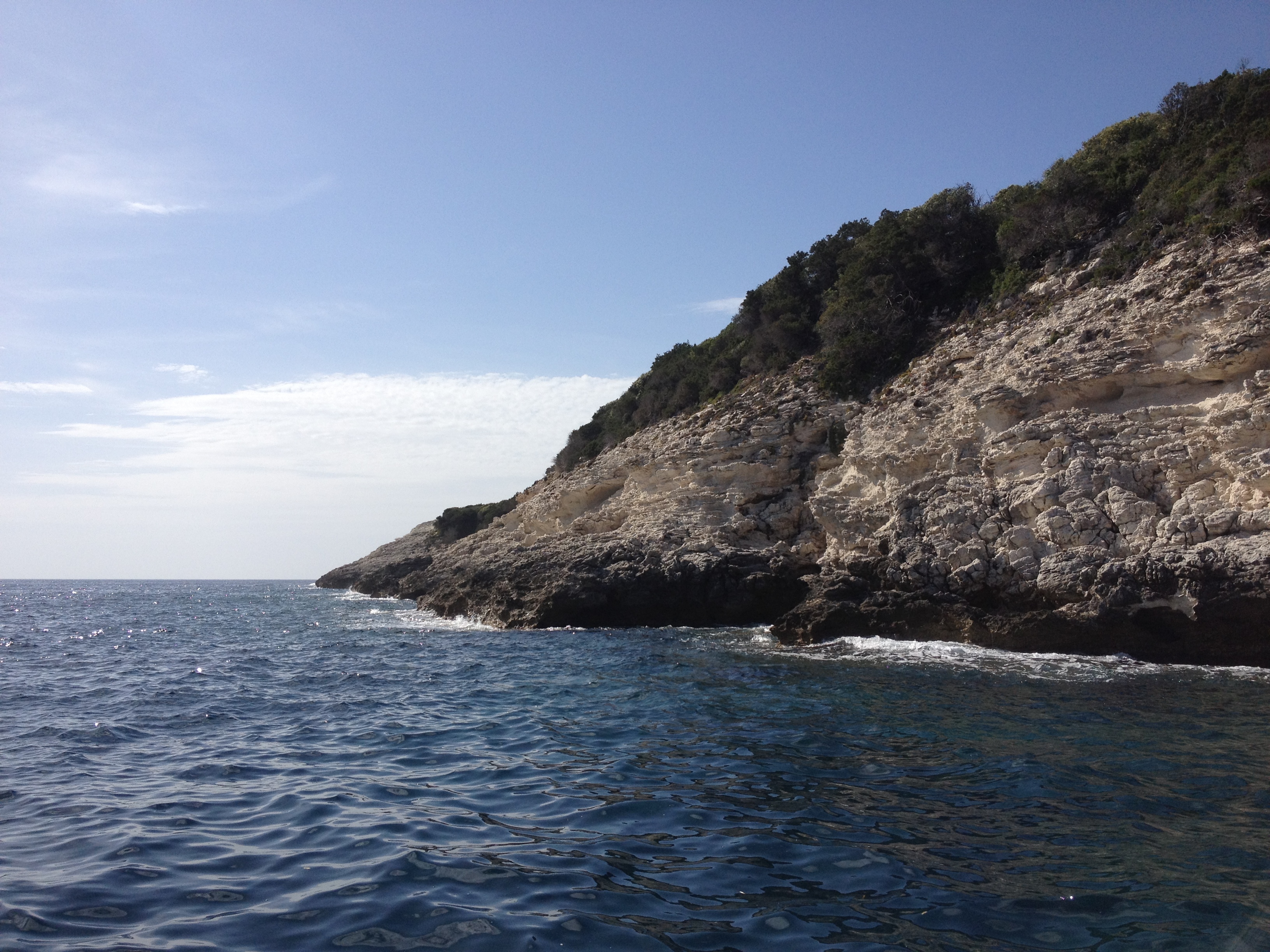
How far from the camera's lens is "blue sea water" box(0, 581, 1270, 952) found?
5199 mm

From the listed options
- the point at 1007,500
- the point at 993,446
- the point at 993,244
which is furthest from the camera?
the point at 993,244

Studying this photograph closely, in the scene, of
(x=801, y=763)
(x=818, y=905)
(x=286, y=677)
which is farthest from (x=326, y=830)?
(x=286, y=677)

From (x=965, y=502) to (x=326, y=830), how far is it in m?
16.8

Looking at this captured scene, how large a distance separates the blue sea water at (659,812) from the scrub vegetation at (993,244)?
13.6 m

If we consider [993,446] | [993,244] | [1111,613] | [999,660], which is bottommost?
[999,660]

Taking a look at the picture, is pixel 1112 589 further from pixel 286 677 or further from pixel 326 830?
pixel 286 677

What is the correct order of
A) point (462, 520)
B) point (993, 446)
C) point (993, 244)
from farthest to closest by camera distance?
point (462, 520) < point (993, 244) < point (993, 446)

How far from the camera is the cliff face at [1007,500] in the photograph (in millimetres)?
15500

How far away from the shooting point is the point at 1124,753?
8844 mm

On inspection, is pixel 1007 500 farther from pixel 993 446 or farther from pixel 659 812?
pixel 659 812

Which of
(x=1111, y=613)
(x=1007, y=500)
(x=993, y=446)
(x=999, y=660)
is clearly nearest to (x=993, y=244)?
(x=993, y=446)

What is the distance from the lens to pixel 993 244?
30.3m

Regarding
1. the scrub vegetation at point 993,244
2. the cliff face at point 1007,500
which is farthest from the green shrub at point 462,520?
the cliff face at point 1007,500

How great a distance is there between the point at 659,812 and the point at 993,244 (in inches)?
1140
